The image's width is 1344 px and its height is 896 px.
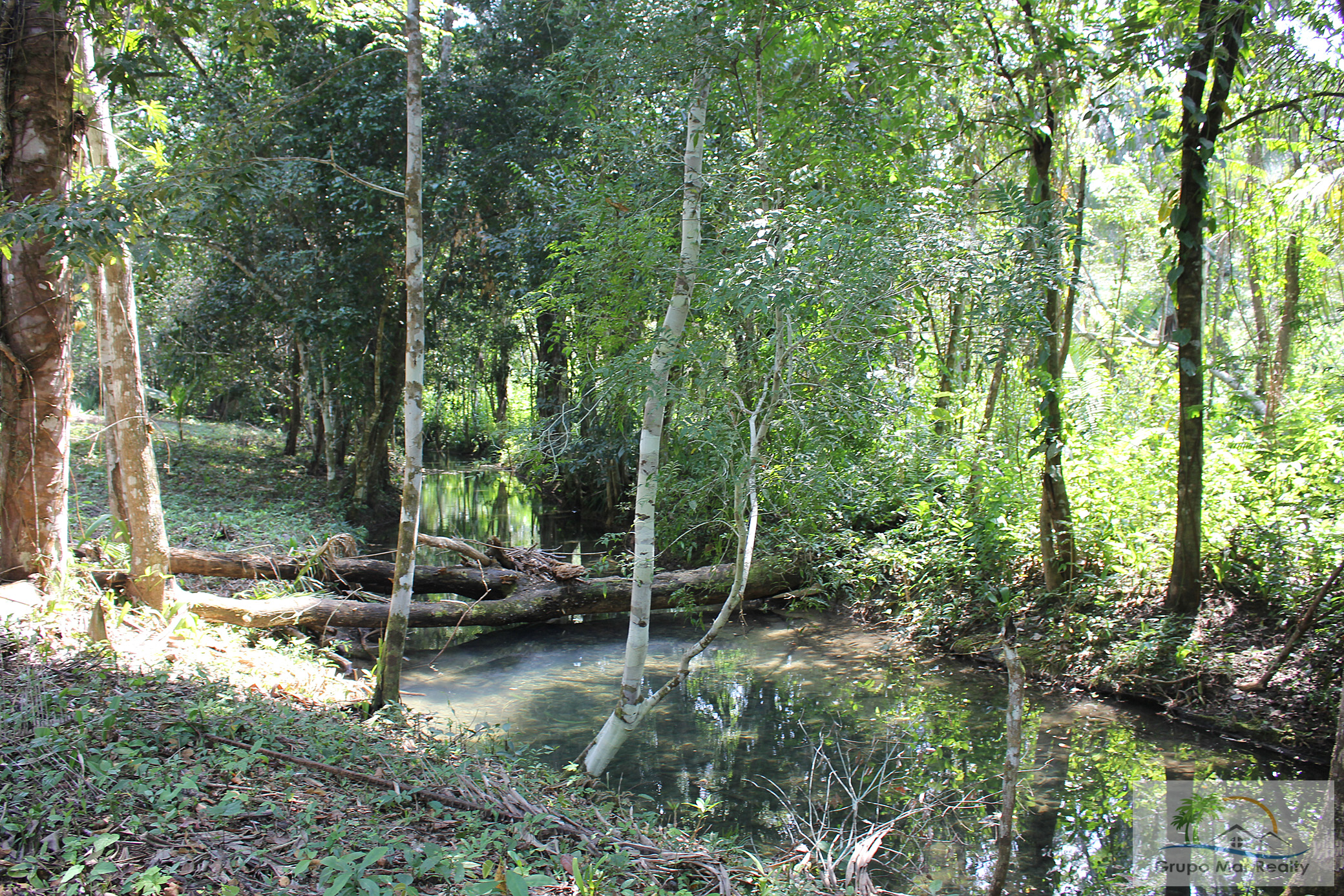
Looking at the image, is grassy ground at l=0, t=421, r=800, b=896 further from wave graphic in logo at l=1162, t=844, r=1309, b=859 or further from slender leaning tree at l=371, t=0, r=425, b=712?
wave graphic in logo at l=1162, t=844, r=1309, b=859

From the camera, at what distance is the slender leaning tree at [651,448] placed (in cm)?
561

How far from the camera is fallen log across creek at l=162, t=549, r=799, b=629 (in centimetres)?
801

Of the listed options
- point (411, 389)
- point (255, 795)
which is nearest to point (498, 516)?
point (411, 389)

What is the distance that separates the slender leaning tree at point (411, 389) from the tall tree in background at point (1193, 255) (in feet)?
20.7

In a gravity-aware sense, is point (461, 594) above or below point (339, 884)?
below

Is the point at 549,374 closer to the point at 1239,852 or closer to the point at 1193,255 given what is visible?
the point at 1193,255

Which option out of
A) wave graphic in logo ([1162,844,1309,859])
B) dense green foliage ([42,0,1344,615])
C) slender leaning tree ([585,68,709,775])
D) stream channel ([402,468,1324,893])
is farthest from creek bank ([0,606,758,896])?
wave graphic in logo ([1162,844,1309,859])

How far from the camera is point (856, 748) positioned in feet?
21.8

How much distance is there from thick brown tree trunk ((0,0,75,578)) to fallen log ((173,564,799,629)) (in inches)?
66.3

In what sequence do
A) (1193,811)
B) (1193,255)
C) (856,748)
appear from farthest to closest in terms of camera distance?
(1193,255)
(856,748)
(1193,811)

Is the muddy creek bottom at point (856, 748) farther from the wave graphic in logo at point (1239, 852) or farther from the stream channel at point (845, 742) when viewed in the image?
the wave graphic in logo at point (1239, 852)

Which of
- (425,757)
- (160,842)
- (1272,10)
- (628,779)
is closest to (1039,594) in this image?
(628,779)

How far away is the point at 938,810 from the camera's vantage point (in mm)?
5438

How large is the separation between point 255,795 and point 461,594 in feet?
20.5
